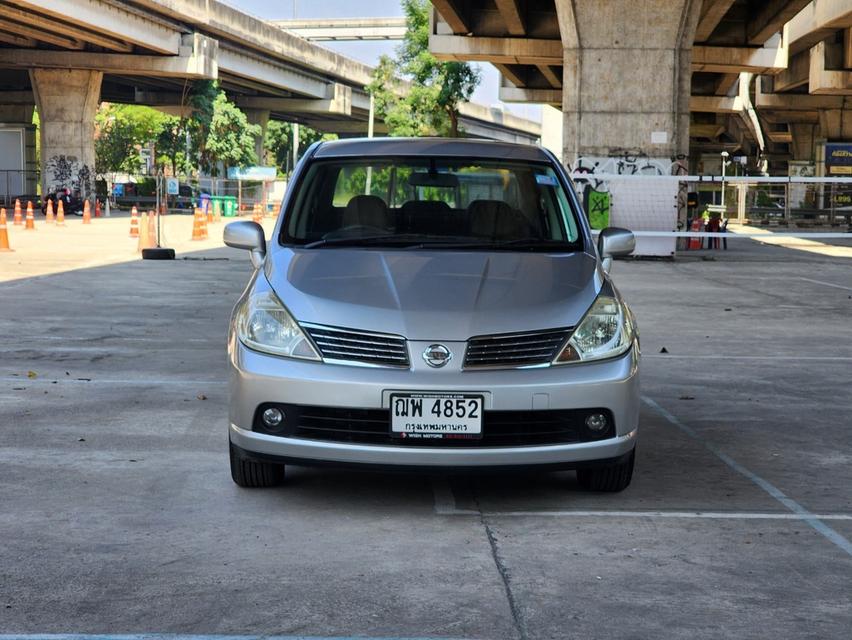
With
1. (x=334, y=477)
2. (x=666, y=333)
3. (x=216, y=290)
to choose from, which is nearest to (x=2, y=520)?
(x=334, y=477)

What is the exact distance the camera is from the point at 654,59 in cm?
2592

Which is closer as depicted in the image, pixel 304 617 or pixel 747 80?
pixel 304 617

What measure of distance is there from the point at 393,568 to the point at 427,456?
2.19 feet

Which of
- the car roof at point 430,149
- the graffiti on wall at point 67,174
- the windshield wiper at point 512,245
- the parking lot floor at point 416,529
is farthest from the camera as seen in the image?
the graffiti on wall at point 67,174

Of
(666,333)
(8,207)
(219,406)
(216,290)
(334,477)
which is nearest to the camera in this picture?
(334,477)

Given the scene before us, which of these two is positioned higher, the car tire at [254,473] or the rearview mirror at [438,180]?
the rearview mirror at [438,180]

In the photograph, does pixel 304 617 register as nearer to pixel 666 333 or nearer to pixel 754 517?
pixel 754 517

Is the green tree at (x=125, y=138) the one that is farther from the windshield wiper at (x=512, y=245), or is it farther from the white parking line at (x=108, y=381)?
the windshield wiper at (x=512, y=245)

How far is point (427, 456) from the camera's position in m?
5.29

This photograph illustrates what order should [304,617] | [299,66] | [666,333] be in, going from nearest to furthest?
[304,617] < [666,333] < [299,66]

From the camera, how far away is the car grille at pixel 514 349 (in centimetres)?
532

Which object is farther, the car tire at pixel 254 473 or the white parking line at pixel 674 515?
the car tire at pixel 254 473

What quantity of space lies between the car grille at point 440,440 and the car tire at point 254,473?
0.48 meters

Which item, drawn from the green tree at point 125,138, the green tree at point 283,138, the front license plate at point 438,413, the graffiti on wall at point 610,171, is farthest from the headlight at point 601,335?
the green tree at point 283,138
